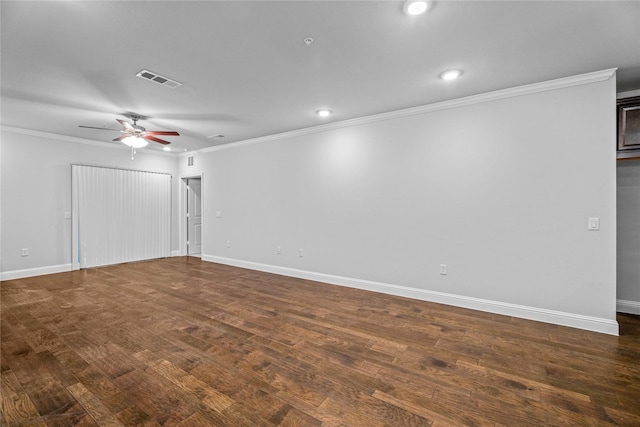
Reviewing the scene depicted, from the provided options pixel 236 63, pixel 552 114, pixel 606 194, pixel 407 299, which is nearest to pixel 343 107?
pixel 236 63

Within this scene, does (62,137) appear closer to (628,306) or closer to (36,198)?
(36,198)

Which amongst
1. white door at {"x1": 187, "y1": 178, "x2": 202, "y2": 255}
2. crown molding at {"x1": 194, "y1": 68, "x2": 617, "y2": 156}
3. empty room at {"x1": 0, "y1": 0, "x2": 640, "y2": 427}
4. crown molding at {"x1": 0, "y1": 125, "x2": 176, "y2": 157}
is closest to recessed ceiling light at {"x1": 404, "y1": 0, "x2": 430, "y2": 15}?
empty room at {"x1": 0, "y1": 0, "x2": 640, "y2": 427}

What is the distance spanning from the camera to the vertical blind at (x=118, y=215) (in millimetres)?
5880

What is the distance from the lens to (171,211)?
294 inches

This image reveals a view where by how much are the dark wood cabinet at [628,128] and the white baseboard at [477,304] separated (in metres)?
1.75

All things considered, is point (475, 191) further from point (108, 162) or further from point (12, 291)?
point (108, 162)

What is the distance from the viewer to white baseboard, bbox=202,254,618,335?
9.80ft

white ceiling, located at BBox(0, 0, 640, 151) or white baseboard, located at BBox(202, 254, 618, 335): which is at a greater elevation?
white ceiling, located at BBox(0, 0, 640, 151)

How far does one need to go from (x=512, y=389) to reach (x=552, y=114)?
2.86 meters

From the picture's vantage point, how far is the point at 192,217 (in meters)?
7.80

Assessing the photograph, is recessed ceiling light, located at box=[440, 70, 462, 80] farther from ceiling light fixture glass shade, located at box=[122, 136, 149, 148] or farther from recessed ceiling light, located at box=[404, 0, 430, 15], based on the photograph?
ceiling light fixture glass shade, located at box=[122, 136, 149, 148]

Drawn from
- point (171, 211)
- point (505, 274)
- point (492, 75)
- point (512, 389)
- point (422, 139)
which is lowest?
point (512, 389)

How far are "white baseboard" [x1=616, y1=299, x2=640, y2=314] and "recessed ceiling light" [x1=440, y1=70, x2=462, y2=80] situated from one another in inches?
133

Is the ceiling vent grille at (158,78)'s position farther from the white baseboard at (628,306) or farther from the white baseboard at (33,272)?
the white baseboard at (628,306)
